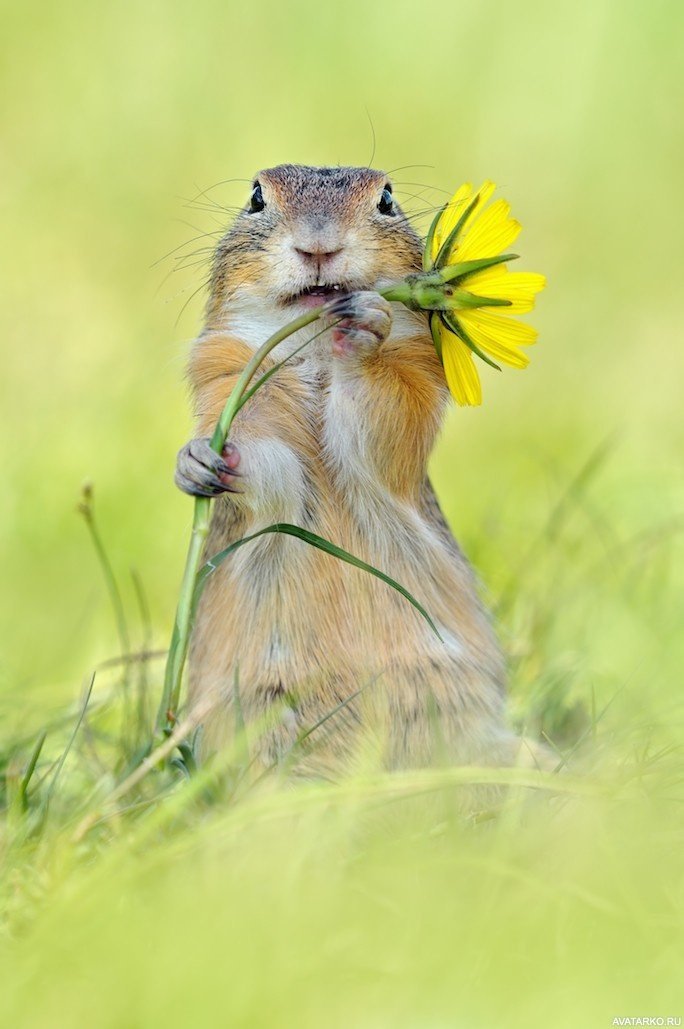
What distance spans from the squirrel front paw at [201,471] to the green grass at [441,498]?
31.0 inches

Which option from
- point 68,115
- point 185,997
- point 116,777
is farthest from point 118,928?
point 68,115

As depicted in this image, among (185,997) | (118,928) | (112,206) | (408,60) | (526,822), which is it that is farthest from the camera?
(408,60)

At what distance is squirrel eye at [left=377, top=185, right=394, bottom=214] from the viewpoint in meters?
4.93

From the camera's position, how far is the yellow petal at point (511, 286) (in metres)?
4.22

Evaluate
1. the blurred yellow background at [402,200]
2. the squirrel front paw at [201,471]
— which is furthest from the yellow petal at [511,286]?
the blurred yellow background at [402,200]

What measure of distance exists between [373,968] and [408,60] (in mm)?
9463

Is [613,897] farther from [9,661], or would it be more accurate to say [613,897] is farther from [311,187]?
[9,661]

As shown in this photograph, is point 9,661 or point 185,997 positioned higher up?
point 9,661

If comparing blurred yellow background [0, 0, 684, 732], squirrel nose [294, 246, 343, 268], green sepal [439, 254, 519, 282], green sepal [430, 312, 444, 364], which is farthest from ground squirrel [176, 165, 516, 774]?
blurred yellow background [0, 0, 684, 732]

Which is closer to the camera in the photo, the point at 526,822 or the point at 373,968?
the point at 373,968

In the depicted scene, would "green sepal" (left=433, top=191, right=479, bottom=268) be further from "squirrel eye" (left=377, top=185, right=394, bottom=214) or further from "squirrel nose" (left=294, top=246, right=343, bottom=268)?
"squirrel eye" (left=377, top=185, right=394, bottom=214)

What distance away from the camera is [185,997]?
297 centimetres

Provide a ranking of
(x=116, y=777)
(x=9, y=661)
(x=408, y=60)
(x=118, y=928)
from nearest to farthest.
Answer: (x=118, y=928), (x=116, y=777), (x=9, y=661), (x=408, y=60)

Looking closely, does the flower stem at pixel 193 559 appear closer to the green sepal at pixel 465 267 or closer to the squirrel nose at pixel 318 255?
the green sepal at pixel 465 267
